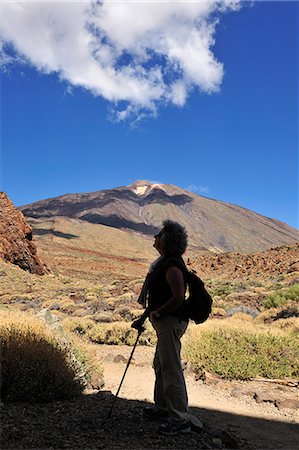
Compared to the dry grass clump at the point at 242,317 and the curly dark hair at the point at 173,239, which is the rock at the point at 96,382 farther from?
the dry grass clump at the point at 242,317

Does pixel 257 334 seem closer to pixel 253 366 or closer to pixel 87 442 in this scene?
pixel 253 366

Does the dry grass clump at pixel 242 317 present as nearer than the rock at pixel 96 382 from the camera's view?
No

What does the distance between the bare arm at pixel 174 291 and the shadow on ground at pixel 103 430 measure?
1.21 m

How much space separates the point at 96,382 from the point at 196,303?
332 cm

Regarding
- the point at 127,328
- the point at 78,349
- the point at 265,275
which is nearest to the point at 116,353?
the point at 127,328

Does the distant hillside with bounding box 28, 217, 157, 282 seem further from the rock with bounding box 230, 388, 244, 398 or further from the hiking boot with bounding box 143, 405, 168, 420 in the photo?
the hiking boot with bounding box 143, 405, 168, 420

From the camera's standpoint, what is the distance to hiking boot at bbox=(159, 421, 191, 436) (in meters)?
3.98

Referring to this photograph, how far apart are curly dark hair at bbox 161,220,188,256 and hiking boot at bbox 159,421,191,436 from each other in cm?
172

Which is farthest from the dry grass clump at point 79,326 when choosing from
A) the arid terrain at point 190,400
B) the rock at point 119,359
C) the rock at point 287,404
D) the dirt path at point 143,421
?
the rock at point 287,404

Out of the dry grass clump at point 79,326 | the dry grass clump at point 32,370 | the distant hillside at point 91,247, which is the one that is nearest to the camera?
the dry grass clump at point 32,370

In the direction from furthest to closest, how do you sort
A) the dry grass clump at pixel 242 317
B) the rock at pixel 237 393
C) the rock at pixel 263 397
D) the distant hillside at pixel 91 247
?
1. the distant hillside at pixel 91 247
2. the dry grass clump at pixel 242 317
3. the rock at pixel 237 393
4. the rock at pixel 263 397

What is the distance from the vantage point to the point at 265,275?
94.9 feet

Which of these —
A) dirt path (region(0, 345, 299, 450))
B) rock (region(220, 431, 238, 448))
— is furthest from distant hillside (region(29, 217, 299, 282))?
rock (region(220, 431, 238, 448))

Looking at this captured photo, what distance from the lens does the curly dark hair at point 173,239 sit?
4262 mm
